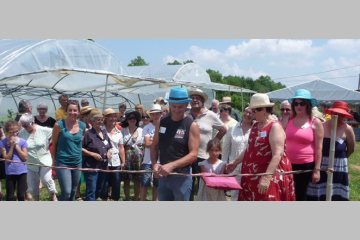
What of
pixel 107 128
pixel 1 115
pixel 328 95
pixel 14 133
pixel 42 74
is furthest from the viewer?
pixel 328 95

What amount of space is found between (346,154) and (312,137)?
39.6 inches

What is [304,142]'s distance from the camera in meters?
4.30

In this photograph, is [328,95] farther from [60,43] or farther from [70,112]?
[70,112]

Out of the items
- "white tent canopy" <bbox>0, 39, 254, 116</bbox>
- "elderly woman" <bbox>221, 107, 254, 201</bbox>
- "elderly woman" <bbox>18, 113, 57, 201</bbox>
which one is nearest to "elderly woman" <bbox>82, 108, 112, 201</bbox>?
"elderly woman" <bbox>18, 113, 57, 201</bbox>

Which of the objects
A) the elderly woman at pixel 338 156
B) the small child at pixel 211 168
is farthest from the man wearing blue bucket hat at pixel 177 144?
the elderly woman at pixel 338 156

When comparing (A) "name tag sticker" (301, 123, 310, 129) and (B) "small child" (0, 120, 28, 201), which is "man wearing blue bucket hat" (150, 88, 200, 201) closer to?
(A) "name tag sticker" (301, 123, 310, 129)

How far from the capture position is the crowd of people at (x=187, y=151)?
146 inches

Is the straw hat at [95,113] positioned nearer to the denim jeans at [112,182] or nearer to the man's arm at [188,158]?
the denim jeans at [112,182]

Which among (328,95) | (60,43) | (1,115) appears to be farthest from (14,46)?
(328,95)

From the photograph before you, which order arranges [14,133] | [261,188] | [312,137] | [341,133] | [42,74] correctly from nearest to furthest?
[261,188] < [312,137] < [341,133] < [14,133] < [42,74]

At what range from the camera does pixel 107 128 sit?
5.82 meters

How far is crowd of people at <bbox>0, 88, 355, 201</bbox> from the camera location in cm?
371

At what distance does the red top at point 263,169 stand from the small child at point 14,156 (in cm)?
329

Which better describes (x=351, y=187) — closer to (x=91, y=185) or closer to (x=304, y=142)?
(x=304, y=142)
